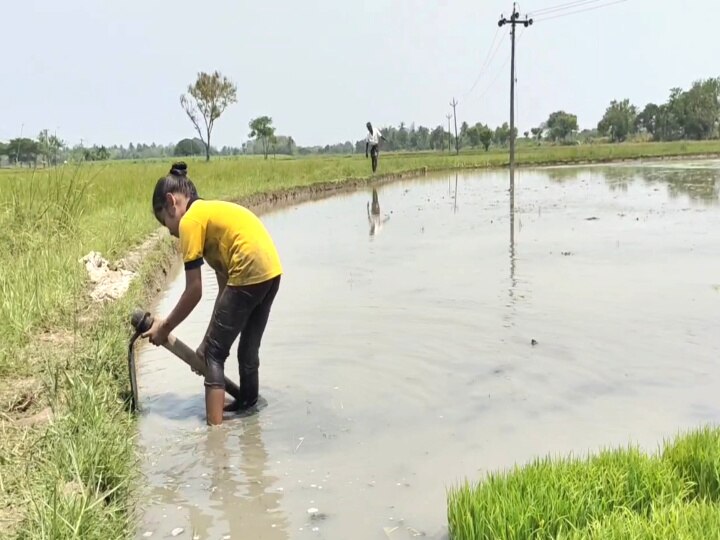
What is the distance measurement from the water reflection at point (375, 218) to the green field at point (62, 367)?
3.91 meters

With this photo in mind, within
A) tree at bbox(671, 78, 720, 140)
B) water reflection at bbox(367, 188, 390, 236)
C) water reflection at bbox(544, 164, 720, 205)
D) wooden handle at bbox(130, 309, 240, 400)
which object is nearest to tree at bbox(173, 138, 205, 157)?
tree at bbox(671, 78, 720, 140)

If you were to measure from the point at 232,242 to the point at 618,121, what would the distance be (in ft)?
236

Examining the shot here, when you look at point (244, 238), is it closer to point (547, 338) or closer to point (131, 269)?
point (547, 338)

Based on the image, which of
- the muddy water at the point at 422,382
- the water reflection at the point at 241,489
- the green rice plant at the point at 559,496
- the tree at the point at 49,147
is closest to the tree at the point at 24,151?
the tree at the point at 49,147

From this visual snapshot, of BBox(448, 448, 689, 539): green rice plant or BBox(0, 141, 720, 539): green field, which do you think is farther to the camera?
BBox(0, 141, 720, 539): green field

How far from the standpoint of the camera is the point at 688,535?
2.04 metres

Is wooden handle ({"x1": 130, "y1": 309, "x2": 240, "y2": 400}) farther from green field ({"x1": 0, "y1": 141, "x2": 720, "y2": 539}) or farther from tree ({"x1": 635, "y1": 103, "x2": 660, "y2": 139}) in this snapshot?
tree ({"x1": 635, "y1": 103, "x2": 660, "y2": 139})

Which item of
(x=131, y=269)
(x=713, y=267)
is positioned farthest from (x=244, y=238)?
(x=713, y=267)

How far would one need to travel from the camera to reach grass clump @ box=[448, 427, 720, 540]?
218cm

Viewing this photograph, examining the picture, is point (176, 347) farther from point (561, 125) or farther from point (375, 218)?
point (561, 125)

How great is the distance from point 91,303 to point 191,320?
3.57 ft

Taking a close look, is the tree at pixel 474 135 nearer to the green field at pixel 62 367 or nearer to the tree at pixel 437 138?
the tree at pixel 437 138

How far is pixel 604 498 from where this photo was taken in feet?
7.96

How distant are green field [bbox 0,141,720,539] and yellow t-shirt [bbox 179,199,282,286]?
0.87 meters
